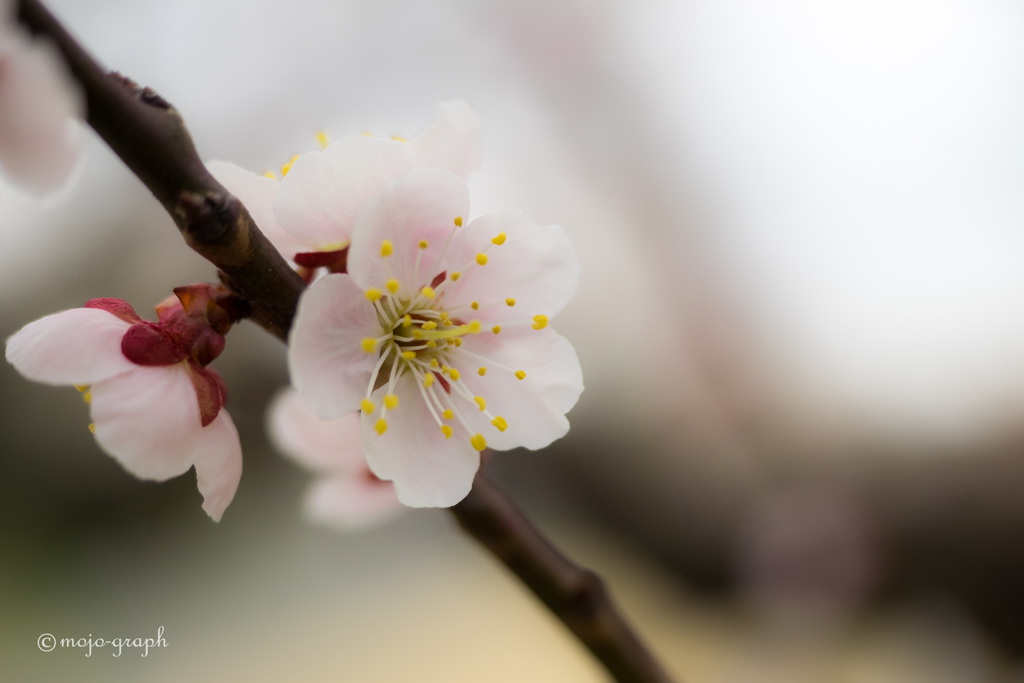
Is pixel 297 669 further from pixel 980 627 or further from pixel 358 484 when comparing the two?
pixel 980 627

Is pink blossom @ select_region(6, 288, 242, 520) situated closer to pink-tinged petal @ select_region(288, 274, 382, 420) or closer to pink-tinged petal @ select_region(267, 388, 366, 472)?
pink-tinged petal @ select_region(288, 274, 382, 420)

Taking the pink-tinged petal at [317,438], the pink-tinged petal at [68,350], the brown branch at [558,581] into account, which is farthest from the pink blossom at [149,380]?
the pink-tinged petal at [317,438]

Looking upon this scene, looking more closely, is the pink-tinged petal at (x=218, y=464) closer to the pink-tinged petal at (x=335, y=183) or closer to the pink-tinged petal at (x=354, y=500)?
the pink-tinged petal at (x=335, y=183)

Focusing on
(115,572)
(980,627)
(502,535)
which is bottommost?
(980,627)

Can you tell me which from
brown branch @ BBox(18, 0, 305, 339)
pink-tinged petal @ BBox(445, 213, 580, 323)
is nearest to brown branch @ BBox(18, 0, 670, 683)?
brown branch @ BBox(18, 0, 305, 339)

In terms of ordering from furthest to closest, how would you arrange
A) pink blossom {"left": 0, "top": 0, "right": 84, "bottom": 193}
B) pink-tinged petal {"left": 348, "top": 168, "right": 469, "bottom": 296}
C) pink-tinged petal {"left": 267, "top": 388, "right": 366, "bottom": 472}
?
pink-tinged petal {"left": 267, "top": 388, "right": 366, "bottom": 472} → pink-tinged petal {"left": 348, "top": 168, "right": 469, "bottom": 296} → pink blossom {"left": 0, "top": 0, "right": 84, "bottom": 193}

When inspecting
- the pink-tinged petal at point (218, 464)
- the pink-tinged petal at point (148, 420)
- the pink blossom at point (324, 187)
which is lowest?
the pink-tinged petal at point (218, 464)

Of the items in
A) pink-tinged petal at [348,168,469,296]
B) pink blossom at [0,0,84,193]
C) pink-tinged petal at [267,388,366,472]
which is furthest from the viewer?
pink-tinged petal at [267,388,366,472]

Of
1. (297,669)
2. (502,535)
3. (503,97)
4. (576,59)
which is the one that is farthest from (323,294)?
(576,59)
